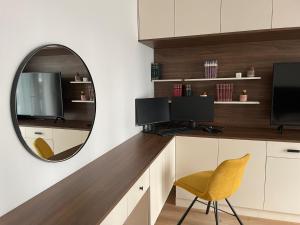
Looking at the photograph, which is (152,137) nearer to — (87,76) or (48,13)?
(87,76)

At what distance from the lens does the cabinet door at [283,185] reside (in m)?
2.45

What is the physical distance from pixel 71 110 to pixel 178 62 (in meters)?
2.08

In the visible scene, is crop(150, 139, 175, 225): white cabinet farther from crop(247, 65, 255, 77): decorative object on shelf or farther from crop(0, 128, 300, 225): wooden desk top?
crop(247, 65, 255, 77): decorative object on shelf

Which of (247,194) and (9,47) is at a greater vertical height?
(9,47)

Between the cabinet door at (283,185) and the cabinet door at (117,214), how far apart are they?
1.79 metres

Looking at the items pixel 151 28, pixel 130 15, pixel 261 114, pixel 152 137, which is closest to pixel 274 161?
pixel 261 114

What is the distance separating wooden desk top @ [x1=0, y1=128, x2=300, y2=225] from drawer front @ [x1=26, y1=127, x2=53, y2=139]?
1.11ft

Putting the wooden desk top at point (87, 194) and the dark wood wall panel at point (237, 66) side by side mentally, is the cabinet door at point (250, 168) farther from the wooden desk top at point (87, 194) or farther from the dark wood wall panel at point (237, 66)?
the wooden desk top at point (87, 194)

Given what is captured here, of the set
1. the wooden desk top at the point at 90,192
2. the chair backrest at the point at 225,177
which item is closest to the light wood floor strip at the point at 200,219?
the chair backrest at the point at 225,177

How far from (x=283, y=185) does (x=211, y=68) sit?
1.61 meters

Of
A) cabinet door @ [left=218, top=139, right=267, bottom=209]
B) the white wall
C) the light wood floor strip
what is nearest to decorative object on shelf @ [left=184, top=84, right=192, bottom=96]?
the white wall

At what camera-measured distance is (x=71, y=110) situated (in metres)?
1.63

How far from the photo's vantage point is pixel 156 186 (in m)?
2.17

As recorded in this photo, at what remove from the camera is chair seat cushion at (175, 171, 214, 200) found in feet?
6.95
